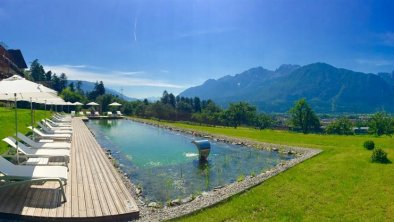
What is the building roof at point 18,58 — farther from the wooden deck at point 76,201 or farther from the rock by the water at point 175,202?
the rock by the water at point 175,202

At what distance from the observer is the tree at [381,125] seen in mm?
43750

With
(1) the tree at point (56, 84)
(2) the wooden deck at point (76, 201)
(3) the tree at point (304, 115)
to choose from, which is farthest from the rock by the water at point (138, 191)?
(1) the tree at point (56, 84)

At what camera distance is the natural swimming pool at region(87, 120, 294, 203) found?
33.6ft

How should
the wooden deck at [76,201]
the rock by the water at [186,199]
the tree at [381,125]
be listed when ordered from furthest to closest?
the tree at [381,125] < the rock by the water at [186,199] < the wooden deck at [76,201]

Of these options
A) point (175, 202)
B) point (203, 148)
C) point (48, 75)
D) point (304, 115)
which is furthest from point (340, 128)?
point (48, 75)

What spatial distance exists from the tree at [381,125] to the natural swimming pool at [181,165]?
33.8 metres

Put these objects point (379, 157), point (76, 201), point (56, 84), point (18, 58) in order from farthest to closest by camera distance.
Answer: point (56, 84)
point (18, 58)
point (379, 157)
point (76, 201)

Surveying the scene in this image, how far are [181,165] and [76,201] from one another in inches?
289

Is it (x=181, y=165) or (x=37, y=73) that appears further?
(x=37, y=73)

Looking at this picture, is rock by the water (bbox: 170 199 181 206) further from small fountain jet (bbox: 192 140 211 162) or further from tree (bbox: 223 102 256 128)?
tree (bbox: 223 102 256 128)

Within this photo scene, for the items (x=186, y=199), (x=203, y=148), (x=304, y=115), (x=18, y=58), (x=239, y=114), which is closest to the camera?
(x=186, y=199)

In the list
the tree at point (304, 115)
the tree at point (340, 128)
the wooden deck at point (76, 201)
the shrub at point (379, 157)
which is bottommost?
the tree at point (340, 128)

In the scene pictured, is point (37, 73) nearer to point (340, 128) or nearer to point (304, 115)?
point (304, 115)

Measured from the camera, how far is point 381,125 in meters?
44.6
